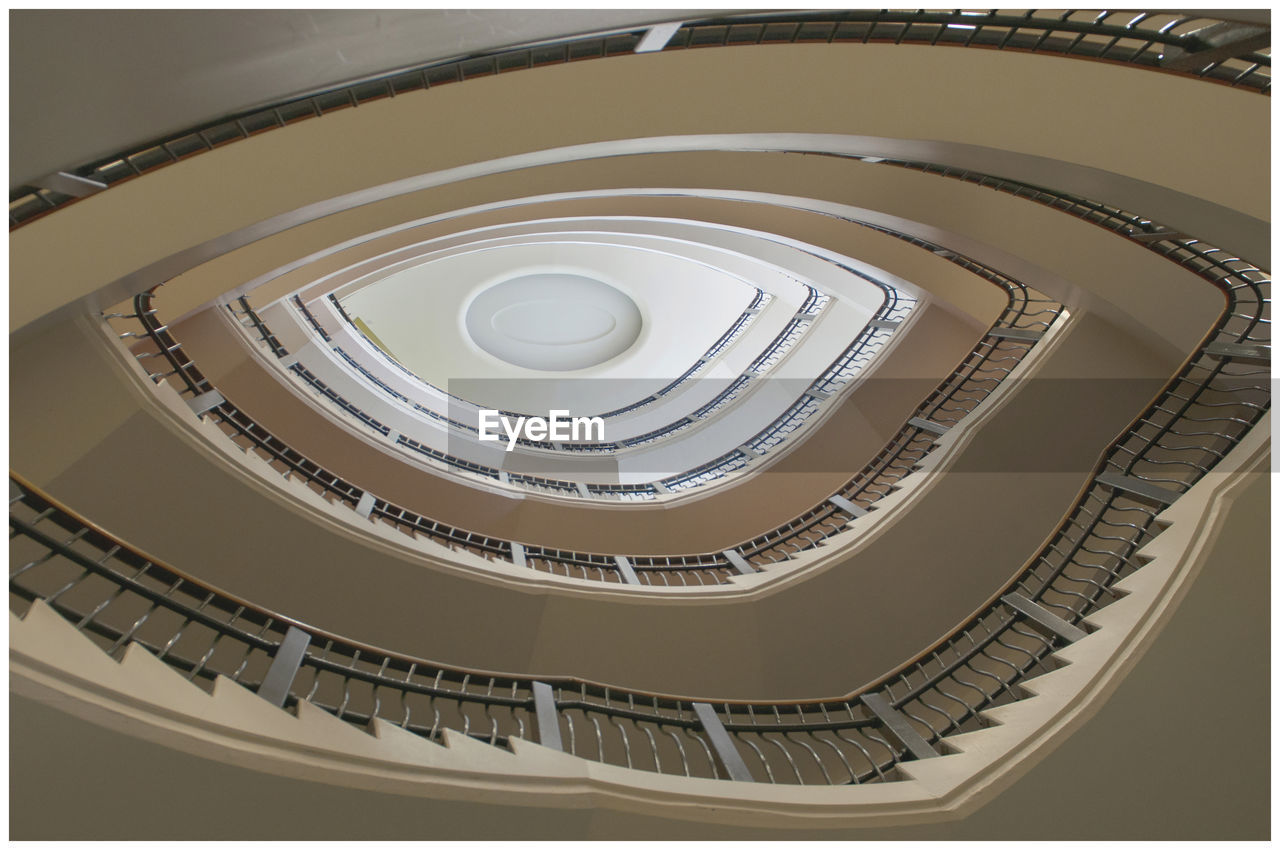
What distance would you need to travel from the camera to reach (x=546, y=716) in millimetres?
4434

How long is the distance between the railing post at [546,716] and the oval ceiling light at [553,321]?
1481 centimetres

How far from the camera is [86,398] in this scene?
19.2 ft

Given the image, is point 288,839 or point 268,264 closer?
point 288,839

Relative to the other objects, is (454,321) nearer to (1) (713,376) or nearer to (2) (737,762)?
(1) (713,376)

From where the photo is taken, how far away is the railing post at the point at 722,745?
4.23 meters

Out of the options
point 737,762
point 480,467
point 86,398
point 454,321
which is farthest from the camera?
point 454,321

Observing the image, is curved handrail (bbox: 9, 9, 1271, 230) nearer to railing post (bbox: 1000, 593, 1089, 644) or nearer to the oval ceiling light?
railing post (bbox: 1000, 593, 1089, 644)

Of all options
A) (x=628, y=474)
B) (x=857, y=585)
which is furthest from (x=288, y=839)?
(x=628, y=474)

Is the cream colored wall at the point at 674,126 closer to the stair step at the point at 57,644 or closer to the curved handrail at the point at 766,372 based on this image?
the stair step at the point at 57,644

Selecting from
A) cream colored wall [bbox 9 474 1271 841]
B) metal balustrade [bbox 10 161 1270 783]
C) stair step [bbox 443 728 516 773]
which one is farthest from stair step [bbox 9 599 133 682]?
stair step [bbox 443 728 516 773]

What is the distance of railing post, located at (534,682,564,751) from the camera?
13.6 ft

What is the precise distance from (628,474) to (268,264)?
8.25 meters

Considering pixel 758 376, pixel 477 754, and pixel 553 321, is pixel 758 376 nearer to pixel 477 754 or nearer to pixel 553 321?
pixel 553 321

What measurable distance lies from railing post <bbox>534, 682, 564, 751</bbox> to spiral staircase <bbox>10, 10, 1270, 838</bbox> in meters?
0.04
